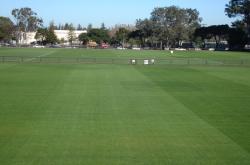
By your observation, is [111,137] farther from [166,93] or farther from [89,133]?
[166,93]

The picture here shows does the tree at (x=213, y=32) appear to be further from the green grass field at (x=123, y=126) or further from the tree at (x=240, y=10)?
the green grass field at (x=123, y=126)

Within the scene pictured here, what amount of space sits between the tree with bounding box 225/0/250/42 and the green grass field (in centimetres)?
12132

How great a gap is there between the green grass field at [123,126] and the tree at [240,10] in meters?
121

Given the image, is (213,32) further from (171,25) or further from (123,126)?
(123,126)

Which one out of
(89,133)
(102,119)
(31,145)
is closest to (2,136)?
(31,145)

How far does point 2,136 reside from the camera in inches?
642

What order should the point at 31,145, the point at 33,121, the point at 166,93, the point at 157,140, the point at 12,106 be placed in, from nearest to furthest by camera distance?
the point at 31,145
the point at 157,140
the point at 33,121
the point at 12,106
the point at 166,93

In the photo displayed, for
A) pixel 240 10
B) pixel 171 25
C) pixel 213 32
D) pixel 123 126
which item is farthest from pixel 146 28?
pixel 123 126

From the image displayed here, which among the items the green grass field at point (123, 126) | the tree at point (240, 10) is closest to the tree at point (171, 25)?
the tree at point (240, 10)

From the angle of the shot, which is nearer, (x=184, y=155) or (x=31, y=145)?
(x=184, y=155)

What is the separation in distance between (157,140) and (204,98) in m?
12.0

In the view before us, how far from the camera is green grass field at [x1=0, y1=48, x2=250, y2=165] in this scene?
1391cm

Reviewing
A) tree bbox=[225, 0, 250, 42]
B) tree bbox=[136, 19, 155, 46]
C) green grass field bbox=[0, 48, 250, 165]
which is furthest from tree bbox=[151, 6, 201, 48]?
green grass field bbox=[0, 48, 250, 165]

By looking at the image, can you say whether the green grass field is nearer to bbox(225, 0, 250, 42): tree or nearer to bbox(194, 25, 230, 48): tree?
bbox(225, 0, 250, 42): tree
